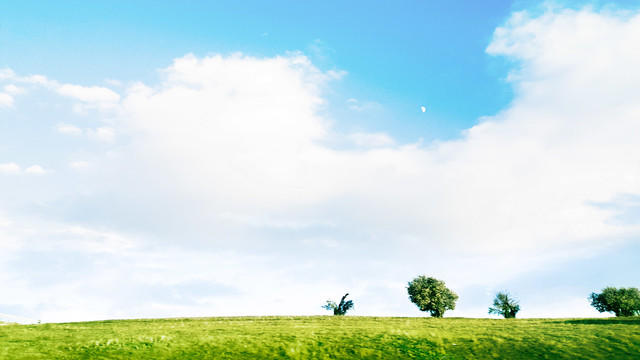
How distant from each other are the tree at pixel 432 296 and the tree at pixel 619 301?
1628 inches

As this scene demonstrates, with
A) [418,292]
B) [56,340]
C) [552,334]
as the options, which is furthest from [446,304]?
[56,340]

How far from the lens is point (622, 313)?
10388cm

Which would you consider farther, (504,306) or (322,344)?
(504,306)

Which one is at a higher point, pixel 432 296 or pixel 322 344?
pixel 432 296

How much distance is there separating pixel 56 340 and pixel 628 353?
1673 inches

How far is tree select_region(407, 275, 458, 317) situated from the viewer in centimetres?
10288

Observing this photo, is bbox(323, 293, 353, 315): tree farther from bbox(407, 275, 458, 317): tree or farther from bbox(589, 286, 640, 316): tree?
bbox(589, 286, 640, 316): tree

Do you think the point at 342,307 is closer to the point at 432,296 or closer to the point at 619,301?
the point at 432,296

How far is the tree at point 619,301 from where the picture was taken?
102062 mm

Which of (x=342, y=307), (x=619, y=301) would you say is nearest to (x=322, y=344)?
(x=342, y=307)

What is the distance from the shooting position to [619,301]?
339 feet

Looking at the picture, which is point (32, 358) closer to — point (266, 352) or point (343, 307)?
point (266, 352)

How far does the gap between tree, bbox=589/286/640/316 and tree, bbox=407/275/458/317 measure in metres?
41.4

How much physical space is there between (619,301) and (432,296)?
49868 mm
